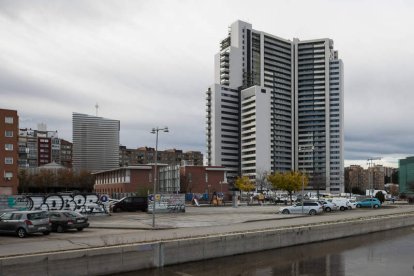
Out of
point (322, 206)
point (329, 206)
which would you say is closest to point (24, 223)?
point (322, 206)

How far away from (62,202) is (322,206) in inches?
1211

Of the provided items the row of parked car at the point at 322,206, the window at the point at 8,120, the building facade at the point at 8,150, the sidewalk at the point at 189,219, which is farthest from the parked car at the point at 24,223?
the window at the point at 8,120

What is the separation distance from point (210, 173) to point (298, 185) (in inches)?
1033

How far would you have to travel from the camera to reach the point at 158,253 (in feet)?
72.9

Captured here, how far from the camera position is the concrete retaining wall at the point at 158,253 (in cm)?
1789

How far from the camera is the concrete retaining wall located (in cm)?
1789

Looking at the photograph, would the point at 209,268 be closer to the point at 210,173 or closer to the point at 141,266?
the point at 141,266

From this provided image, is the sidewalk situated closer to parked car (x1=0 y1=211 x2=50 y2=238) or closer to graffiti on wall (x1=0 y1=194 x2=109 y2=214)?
graffiti on wall (x1=0 y1=194 x2=109 y2=214)

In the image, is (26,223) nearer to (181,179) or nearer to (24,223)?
(24,223)

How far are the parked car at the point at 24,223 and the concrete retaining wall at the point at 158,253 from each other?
9269mm

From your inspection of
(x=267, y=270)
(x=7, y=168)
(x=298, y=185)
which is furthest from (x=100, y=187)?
(x=267, y=270)

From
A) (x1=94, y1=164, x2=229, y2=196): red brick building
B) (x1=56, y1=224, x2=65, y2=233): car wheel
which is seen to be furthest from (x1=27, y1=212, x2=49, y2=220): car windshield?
(x1=94, y1=164, x2=229, y2=196): red brick building

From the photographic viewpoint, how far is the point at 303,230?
31.1m

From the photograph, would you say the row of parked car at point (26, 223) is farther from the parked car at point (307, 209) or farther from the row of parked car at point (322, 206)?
the row of parked car at point (322, 206)
